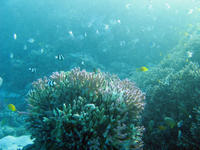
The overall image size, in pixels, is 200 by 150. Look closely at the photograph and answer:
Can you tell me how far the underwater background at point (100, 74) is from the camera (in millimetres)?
2770

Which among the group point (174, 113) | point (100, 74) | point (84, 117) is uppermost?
point (100, 74)

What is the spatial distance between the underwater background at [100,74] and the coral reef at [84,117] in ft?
0.06

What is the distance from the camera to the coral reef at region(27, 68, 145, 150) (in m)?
2.51

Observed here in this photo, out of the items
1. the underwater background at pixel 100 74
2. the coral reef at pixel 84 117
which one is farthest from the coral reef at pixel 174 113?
the coral reef at pixel 84 117

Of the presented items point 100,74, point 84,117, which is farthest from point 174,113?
point 84,117

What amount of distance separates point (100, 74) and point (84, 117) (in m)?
1.77

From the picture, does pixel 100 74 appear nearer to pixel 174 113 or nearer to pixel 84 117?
pixel 84 117

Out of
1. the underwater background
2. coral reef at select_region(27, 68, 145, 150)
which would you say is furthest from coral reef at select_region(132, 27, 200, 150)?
coral reef at select_region(27, 68, 145, 150)

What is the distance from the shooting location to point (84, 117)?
257 centimetres

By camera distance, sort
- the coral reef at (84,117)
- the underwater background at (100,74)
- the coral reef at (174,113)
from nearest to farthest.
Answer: the coral reef at (84,117) → the underwater background at (100,74) → the coral reef at (174,113)

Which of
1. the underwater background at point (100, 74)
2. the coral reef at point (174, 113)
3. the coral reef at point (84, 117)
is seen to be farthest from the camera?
the coral reef at point (174, 113)

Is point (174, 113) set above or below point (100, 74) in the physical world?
below

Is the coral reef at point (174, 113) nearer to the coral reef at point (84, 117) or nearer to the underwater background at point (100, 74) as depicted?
the underwater background at point (100, 74)

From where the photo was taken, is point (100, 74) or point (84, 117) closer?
point (84, 117)
